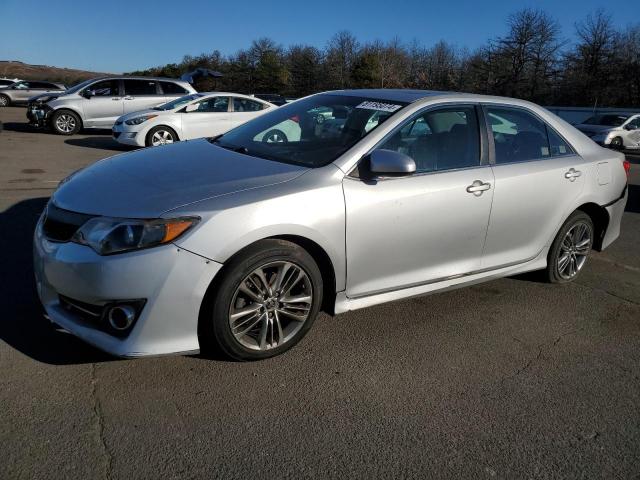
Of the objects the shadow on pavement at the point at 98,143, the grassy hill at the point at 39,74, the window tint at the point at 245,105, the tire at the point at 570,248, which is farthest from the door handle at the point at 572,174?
the grassy hill at the point at 39,74

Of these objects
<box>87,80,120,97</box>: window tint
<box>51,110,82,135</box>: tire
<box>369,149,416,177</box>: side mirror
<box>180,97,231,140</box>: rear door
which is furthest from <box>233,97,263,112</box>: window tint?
<box>369,149,416,177</box>: side mirror

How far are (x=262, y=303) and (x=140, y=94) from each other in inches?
545

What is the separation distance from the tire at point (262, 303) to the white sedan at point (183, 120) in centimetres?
965

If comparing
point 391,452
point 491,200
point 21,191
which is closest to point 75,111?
point 21,191

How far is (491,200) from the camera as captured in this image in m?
3.89

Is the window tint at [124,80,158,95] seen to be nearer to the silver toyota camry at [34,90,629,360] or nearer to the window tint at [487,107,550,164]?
the silver toyota camry at [34,90,629,360]

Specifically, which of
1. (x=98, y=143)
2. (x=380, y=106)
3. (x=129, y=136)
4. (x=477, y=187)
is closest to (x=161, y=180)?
(x=380, y=106)

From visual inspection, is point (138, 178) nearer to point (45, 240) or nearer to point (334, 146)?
point (45, 240)

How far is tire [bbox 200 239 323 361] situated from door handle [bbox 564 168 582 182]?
7.97 ft

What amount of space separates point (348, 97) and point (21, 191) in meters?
5.16

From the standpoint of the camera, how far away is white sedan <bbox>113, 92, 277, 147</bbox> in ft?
39.8

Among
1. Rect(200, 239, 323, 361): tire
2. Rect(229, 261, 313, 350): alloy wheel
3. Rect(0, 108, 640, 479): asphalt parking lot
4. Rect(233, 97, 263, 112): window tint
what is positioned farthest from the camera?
Rect(233, 97, 263, 112): window tint

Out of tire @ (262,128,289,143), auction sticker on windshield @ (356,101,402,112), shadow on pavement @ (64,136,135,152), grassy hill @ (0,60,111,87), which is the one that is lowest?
shadow on pavement @ (64,136,135,152)

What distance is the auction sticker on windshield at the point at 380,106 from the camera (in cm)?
377
